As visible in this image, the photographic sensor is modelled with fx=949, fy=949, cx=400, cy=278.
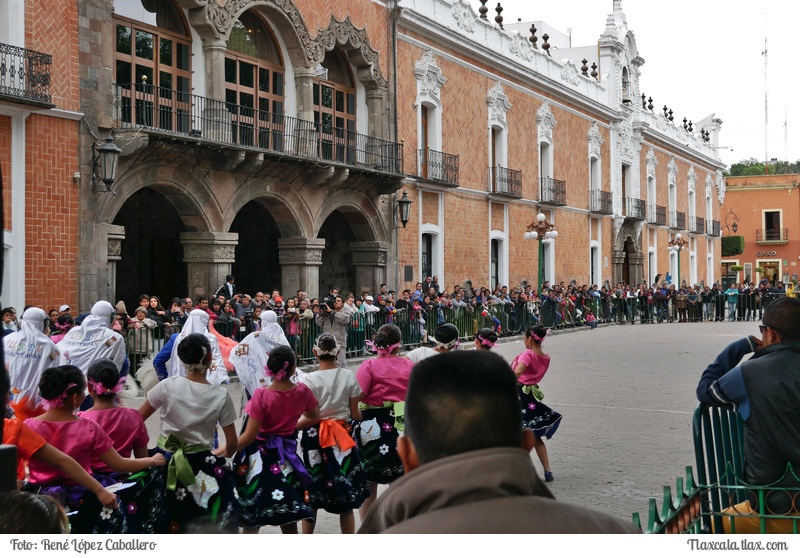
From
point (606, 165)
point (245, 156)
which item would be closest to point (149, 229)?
point (245, 156)

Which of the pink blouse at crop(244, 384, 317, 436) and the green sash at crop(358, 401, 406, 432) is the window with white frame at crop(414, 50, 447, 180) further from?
the pink blouse at crop(244, 384, 317, 436)

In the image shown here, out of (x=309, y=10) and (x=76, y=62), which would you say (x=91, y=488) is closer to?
(x=76, y=62)

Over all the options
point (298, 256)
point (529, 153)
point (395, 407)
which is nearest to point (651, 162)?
point (529, 153)

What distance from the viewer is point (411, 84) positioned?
26.8 meters

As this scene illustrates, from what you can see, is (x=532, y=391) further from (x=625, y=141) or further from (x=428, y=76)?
(x=625, y=141)

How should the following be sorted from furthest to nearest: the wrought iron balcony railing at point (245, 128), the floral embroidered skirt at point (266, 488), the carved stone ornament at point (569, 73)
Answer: the carved stone ornament at point (569, 73)
the wrought iron balcony railing at point (245, 128)
the floral embroidered skirt at point (266, 488)

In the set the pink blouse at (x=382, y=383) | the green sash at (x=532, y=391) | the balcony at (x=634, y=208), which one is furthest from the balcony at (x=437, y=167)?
the pink blouse at (x=382, y=383)

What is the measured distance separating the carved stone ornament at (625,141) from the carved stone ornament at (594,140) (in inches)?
97.0

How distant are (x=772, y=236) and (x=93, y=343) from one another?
206 ft

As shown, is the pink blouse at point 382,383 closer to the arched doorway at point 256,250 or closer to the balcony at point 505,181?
the arched doorway at point 256,250

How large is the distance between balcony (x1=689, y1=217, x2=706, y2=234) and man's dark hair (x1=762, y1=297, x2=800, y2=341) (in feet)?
163

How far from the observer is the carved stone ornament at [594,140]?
3938cm

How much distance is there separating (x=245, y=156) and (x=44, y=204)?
4.80 metres

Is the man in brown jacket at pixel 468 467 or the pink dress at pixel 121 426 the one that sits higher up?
the man in brown jacket at pixel 468 467
